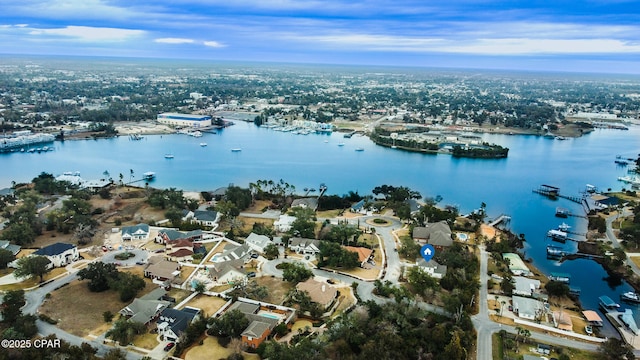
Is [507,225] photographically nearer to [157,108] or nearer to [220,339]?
[220,339]

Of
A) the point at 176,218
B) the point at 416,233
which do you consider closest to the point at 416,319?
the point at 416,233

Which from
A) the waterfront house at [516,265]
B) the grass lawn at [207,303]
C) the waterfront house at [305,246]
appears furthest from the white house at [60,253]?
the waterfront house at [516,265]

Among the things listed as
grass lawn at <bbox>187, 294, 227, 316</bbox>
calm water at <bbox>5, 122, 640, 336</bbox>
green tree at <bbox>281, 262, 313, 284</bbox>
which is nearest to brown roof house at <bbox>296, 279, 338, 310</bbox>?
green tree at <bbox>281, 262, 313, 284</bbox>

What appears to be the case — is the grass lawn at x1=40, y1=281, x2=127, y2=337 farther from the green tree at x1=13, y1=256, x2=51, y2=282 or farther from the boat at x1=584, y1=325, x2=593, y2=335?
the boat at x1=584, y1=325, x2=593, y2=335

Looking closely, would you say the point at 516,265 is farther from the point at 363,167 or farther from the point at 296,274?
the point at 363,167

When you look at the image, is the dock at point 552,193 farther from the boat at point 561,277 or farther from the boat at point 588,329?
the boat at point 588,329

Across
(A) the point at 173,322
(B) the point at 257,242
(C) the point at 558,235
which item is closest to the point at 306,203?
(B) the point at 257,242
